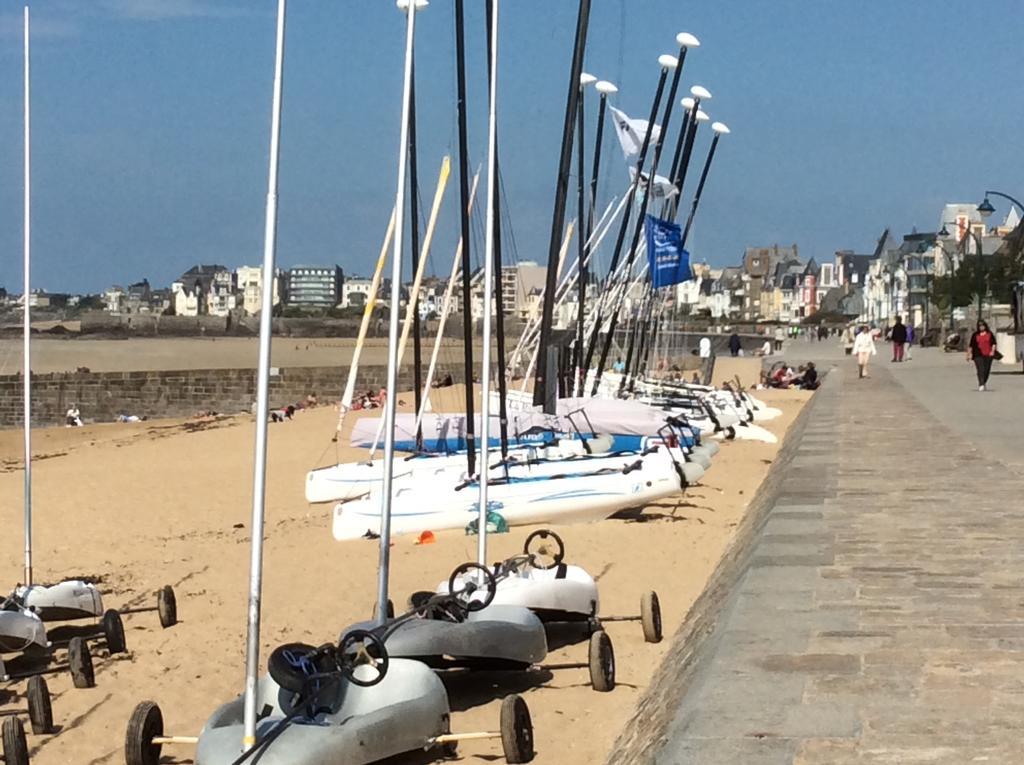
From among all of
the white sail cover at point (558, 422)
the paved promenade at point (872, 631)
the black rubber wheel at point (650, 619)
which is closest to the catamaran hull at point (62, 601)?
the black rubber wheel at point (650, 619)

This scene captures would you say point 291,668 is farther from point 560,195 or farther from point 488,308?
point 560,195

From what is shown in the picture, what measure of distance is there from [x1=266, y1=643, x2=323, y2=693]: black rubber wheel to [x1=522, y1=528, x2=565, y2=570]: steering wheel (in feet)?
11.7

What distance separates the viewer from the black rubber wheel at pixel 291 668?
747 cm

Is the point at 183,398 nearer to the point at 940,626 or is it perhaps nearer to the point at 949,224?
the point at 940,626

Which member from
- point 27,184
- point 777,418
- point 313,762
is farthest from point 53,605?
point 777,418

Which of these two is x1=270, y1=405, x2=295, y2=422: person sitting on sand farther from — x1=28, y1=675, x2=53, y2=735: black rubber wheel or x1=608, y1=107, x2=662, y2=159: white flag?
x1=28, y1=675, x2=53, y2=735: black rubber wheel

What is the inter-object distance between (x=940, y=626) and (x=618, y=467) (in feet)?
34.2

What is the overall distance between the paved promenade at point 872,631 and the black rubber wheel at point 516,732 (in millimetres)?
1064

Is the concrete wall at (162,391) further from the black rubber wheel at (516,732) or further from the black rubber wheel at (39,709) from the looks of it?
the black rubber wheel at (516,732)

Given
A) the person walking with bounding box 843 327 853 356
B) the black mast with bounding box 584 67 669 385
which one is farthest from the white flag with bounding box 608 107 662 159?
the person walking with bounding box 843 327 853 356

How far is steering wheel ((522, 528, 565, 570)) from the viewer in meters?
11.2

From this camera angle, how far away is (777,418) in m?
35.1

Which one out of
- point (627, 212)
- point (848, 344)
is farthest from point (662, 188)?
point (848, 344)

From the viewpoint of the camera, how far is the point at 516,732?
7.95m
